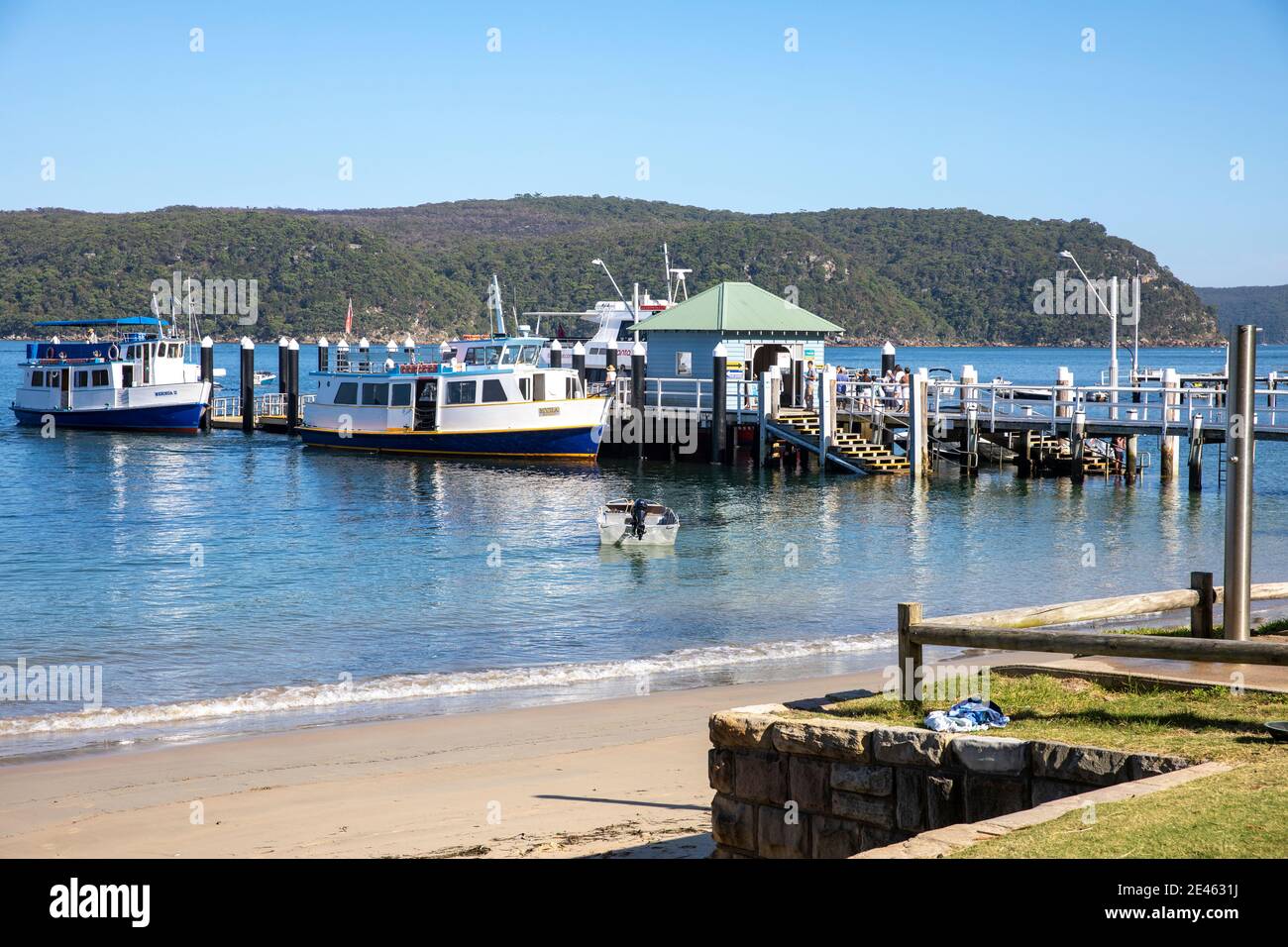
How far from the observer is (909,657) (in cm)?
943

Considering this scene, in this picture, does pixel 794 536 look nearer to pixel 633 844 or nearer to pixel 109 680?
pixel 109 680

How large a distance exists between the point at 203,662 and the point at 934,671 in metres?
11.4

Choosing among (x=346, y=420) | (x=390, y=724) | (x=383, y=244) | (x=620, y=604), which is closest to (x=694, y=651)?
(x=620, y=604)

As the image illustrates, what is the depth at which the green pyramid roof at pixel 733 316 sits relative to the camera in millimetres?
44156

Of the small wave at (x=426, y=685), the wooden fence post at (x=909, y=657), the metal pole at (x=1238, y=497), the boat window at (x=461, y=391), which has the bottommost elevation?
the small wave at (x=426, y=685)

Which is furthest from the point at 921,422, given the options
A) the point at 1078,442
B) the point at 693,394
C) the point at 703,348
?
the point at 693,394

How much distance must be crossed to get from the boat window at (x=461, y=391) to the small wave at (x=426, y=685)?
28224mm

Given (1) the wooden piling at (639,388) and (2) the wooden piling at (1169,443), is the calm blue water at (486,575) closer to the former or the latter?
(2) the wooden piling at (1169,443)

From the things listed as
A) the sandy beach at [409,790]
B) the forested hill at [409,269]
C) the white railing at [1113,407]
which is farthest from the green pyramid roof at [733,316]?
the forested hill at [409,269]

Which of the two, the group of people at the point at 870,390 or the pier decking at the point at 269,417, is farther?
the pier decking at the point at 269,417

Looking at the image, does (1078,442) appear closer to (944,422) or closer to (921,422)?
(921,422)

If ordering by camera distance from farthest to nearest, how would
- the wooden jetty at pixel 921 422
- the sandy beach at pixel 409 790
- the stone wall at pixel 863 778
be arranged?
the wooden jetty at pixel 921 422 < the sandy beach at pixel 409 790 < the stone wall at pixel 863 778
